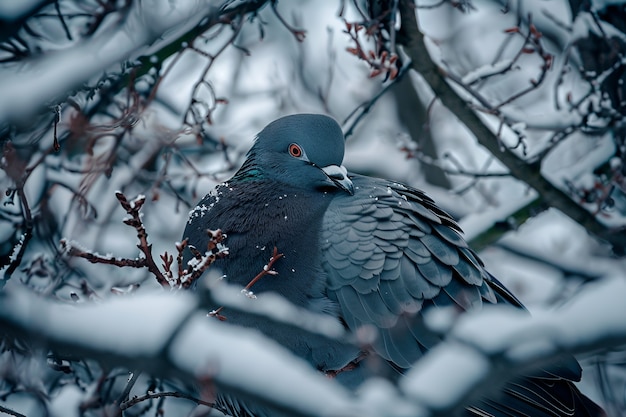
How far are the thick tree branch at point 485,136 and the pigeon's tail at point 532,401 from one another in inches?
60.1

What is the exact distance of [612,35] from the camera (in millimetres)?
4703

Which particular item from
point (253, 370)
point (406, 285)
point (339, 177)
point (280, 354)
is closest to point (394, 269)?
point (406, 285)

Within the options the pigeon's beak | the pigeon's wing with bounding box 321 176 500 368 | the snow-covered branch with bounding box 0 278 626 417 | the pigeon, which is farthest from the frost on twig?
the pigeon's beak

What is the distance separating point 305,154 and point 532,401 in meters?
1.85

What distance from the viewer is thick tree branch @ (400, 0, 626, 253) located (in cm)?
422

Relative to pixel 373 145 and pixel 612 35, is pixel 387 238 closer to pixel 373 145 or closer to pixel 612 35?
pixel 612 35

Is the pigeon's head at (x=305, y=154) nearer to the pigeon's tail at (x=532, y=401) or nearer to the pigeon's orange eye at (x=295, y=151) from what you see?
the pigeon's orange eye at (x=295, y=151)

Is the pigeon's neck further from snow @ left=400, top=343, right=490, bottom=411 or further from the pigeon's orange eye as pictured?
snow @ left=400, top=343, right=490, bottom=411

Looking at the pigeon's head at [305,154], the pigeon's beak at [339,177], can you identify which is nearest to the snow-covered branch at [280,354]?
the pigeon's beak at [339,177]

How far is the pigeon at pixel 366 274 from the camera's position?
136 inches

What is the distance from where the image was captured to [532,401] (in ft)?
11.5

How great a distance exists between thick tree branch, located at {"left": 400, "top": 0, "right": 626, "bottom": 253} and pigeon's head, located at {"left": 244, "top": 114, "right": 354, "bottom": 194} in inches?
28.9

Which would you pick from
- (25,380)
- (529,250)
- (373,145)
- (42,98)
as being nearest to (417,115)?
(373,145)

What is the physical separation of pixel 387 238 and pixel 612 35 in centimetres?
244
